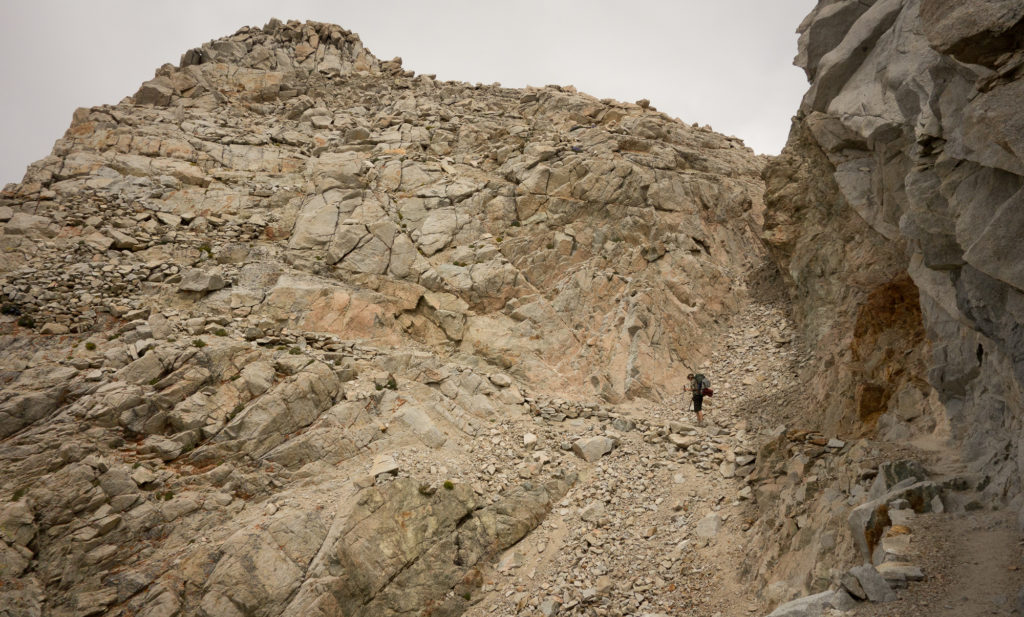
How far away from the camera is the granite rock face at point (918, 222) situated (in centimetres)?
734

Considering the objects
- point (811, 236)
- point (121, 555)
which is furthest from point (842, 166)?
point (121, 555)

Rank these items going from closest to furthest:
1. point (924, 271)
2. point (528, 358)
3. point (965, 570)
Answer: point (965, 570)
point (924, 271)
point (528, 358)

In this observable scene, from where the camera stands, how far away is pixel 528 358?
22500mm

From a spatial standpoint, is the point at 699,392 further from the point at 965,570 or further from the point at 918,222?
the point at 965,570

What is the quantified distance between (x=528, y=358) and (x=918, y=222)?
14865 mm

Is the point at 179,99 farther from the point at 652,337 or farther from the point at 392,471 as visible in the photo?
the point at 652,337

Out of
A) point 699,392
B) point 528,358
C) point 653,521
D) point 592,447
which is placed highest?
point 528,358

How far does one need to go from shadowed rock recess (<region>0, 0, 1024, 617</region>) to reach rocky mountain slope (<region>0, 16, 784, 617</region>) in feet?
0.38

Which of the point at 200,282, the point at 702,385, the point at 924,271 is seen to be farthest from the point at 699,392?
the point at 200,282

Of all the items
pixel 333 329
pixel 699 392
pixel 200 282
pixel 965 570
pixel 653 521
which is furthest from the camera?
pixel 200 282

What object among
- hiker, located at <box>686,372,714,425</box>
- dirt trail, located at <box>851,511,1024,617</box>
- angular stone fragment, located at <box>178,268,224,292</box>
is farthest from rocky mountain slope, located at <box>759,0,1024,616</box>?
angular stone fragment, located at <box>178,268,224,292</box>

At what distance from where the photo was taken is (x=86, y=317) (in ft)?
65.4

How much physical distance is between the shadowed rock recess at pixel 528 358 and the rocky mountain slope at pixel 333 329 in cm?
11

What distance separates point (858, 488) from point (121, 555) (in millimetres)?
18556
